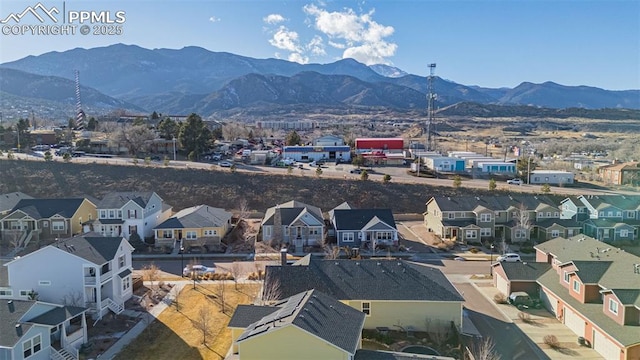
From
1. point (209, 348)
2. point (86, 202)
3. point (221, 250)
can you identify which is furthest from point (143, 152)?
point (209, 348)

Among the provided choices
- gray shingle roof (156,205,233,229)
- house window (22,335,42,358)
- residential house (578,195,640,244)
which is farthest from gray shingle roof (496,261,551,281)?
house window (22,335,42,358)

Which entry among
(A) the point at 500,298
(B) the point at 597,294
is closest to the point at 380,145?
(A) the point at 500,298

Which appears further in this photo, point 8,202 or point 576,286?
point 8,202

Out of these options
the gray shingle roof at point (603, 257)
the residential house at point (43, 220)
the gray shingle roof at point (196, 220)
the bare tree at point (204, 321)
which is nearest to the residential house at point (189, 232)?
the gray shingle roof at point (196, 220)

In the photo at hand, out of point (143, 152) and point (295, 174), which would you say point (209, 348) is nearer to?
point (295, 174)

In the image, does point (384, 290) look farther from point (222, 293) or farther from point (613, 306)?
point (613, 306)

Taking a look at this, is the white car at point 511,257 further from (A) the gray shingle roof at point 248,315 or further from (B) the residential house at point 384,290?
(A) the gray shingle roof at point 248,315

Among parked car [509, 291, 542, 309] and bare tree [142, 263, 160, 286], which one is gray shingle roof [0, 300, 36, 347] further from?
parked car [509, 291, 542, 309]
